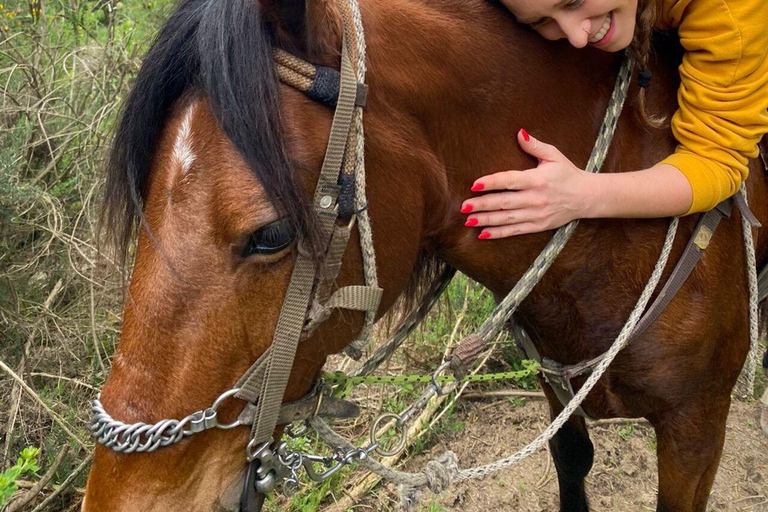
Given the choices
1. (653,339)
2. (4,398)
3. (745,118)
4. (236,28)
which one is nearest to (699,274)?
(653,339)

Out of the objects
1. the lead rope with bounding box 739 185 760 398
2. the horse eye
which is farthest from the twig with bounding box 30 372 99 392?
the lead rope with bounding box 739 185 760 398

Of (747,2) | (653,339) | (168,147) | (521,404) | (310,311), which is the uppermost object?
(747,2)

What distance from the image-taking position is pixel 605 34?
50.7 inches

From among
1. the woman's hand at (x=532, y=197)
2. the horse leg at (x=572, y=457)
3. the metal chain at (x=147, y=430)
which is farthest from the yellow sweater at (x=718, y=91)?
the metal chain at (x=147, y=430)

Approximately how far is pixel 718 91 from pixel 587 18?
0.35 meters

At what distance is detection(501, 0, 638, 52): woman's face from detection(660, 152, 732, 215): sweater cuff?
0.97 feet

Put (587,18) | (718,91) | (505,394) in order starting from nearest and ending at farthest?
(587,18), (718,91), (505,394)

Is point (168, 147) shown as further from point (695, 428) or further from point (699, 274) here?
point (695, 428)

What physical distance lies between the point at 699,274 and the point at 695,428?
0.48 meters

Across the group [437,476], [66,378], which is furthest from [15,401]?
[437,476]

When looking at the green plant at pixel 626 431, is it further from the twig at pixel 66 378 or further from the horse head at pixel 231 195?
the twig at pixel 66 378

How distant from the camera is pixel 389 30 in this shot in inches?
47.9

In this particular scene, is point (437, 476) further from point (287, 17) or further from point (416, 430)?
point (416, 430)

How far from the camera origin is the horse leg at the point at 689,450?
5.74ft
